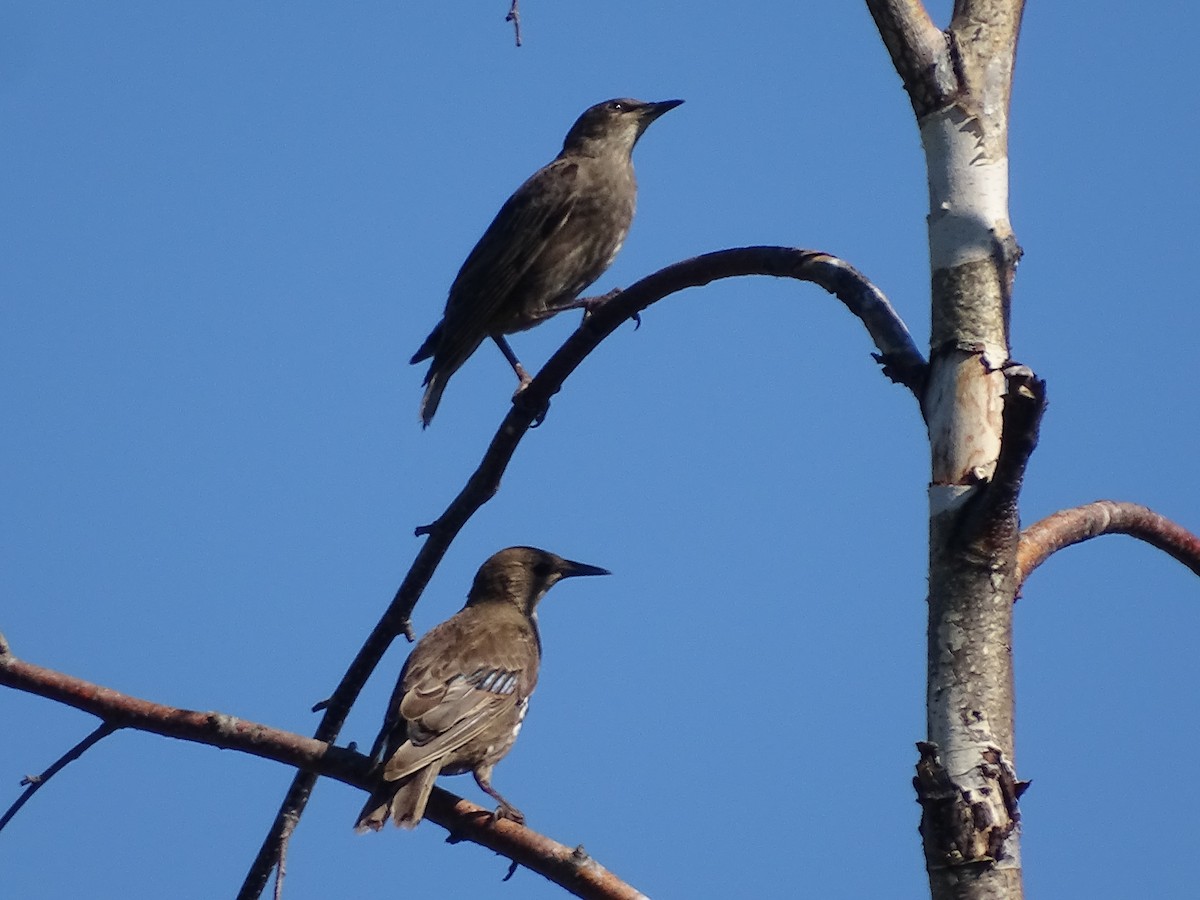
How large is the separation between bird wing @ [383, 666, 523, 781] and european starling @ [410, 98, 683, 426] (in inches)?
70.3

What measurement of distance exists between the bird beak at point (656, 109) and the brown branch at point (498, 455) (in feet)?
12.4

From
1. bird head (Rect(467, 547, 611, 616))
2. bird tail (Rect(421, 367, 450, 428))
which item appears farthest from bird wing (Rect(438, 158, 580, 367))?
bird head (Rect(467, 547, 611, 616))

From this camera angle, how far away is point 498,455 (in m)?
4.80

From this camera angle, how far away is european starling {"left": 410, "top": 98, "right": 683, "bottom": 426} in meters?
7.43

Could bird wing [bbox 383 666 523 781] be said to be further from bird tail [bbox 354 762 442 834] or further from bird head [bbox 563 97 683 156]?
bird head [bbox 563 97 683 156]

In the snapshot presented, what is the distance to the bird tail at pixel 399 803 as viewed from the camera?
4.75 metres

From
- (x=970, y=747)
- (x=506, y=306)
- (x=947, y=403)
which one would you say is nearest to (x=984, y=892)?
(x=970, y=747)

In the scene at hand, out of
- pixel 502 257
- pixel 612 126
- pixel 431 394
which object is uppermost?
pixel 612 126

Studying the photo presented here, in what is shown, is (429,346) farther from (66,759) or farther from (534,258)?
(66,759)

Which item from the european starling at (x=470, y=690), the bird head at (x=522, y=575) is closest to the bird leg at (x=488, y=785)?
the european starling at (x=470, y=690)

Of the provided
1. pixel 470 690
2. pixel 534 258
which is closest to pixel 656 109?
pixel 534 258

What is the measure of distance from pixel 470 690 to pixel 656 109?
417 centimetres

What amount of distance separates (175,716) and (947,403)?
1.93m

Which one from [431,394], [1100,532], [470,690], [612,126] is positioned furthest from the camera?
[612,126]
